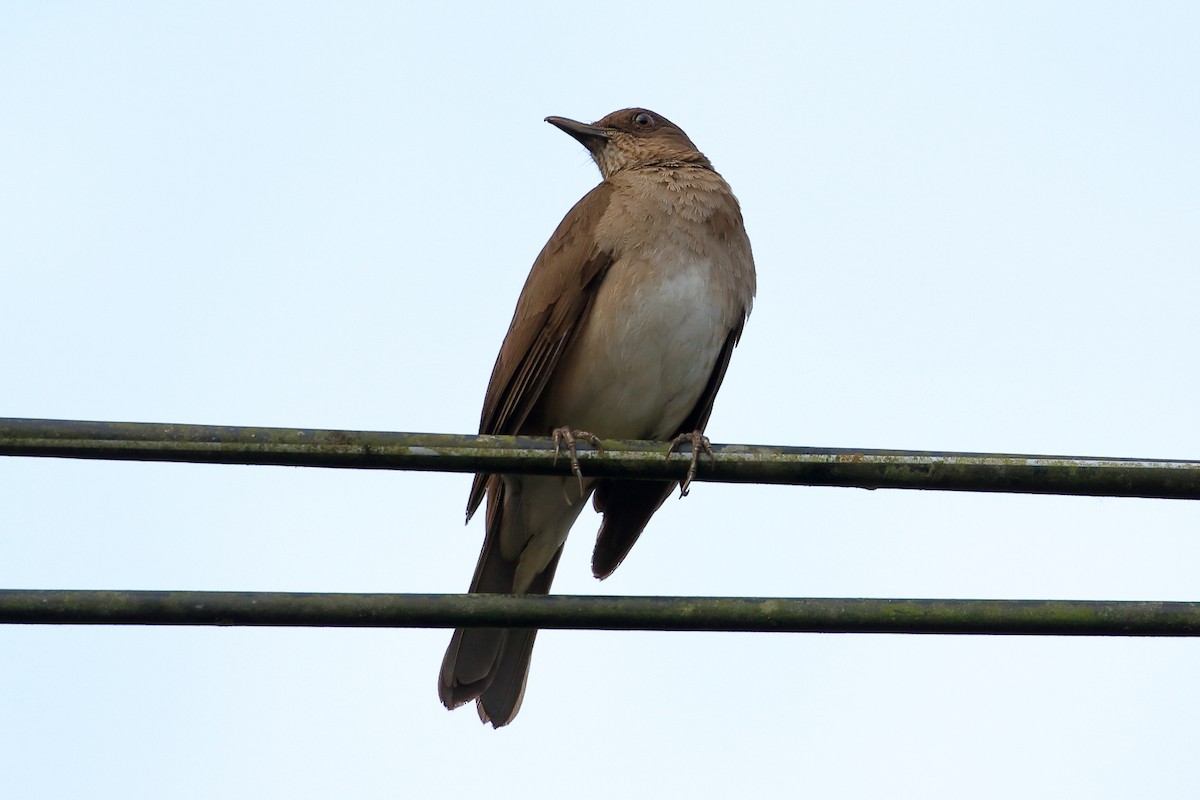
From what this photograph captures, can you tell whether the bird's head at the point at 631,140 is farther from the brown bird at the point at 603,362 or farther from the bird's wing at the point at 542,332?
the bird's wing at the point at 542,332

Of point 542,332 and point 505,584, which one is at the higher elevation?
point 542,332

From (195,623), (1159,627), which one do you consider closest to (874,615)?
(1159,627)

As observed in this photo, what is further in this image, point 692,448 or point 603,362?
point 603,362

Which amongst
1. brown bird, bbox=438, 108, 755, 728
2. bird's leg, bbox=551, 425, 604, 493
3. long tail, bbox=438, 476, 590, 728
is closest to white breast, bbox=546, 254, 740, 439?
brown bird, bbox=438, 108, 755, 728

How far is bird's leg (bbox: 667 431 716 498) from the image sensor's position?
3.39 meters

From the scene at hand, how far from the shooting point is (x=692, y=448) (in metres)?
4.56

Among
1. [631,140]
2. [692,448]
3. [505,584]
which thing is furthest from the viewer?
[631,140]

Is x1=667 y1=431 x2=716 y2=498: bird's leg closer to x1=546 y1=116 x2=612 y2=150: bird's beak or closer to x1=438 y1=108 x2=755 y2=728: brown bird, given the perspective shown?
x1=438 y1=108 x2=755 y2=728: brown bird

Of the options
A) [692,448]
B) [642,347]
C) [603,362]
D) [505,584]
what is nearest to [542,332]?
[603,362]

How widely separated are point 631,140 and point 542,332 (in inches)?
64.4

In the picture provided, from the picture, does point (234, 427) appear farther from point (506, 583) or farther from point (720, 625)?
point (506, 583)

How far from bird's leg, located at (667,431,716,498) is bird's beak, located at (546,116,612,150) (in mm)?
2504

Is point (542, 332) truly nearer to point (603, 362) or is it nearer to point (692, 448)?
point (603, 362)

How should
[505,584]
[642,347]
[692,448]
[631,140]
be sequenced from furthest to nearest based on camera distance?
1. [631,140]
2. [505,584]
3. [642,347]
4. [692,448]
